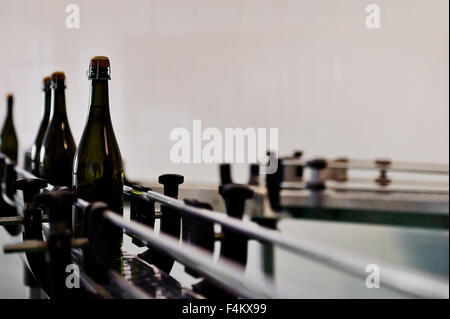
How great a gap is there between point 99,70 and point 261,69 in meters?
1.84

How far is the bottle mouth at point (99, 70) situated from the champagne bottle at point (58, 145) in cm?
22

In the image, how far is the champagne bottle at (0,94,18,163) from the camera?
1195mm

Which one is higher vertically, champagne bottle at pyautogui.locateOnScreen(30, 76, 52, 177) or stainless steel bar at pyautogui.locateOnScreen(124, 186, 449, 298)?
champagne bottle at pyautogui.locateOnScreen(30, 76, 52, 177)

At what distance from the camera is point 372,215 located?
7.30 ft

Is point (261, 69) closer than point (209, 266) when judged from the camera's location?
No

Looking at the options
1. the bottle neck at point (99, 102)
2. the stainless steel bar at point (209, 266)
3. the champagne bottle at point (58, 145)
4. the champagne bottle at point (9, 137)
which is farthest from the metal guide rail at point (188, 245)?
the champagne bottle at point (9, 137)

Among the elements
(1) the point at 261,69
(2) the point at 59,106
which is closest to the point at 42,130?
(2) the point at 59,106

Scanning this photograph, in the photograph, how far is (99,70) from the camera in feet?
1.38

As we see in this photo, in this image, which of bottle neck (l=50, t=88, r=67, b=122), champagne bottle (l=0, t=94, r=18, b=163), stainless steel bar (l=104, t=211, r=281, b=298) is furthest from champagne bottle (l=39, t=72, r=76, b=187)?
champagne bottle (l=0, t=94, r=18, b=163)

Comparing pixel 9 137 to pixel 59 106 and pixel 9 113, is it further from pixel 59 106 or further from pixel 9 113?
pixel 59 106

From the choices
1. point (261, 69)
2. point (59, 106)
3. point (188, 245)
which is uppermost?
point (261, 69)

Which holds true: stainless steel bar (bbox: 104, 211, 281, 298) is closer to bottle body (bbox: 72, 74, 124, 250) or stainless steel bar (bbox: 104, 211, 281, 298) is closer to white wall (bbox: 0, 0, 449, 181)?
bottle body (bbox: 72, 74, 124, 250)

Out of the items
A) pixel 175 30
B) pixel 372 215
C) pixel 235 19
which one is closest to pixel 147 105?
pixel 175 30

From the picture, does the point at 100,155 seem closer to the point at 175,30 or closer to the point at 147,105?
the point at 147,105
